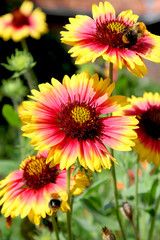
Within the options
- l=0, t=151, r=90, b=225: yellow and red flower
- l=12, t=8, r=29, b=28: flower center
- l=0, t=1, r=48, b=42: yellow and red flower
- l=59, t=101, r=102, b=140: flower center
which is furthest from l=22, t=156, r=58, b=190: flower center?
l=12, t=8, r=29, b=28: flower center

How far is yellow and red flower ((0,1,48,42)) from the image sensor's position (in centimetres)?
196

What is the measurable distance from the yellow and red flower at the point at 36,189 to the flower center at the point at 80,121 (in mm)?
89

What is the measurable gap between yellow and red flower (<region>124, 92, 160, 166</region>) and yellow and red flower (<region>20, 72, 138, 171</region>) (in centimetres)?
10

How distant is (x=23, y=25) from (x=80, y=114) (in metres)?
1.52

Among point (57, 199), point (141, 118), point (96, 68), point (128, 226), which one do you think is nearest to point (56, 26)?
point (96, 68)

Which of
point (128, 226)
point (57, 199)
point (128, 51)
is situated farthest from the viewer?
point (128, 226)

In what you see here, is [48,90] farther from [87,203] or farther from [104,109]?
[87,203]

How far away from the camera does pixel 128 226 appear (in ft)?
4.24

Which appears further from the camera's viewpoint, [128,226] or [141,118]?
[128,226]

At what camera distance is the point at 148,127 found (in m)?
0.82

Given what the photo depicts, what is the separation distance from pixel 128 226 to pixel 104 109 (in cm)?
73

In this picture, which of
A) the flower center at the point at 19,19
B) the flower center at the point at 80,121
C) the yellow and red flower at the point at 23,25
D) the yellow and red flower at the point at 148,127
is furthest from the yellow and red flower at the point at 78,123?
the flower center at the point at 19,19

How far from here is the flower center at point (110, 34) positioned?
2.46 ft

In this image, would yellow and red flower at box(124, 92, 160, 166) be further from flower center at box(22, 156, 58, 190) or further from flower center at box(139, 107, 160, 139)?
flower center at box(22, 156, 58, 190)
